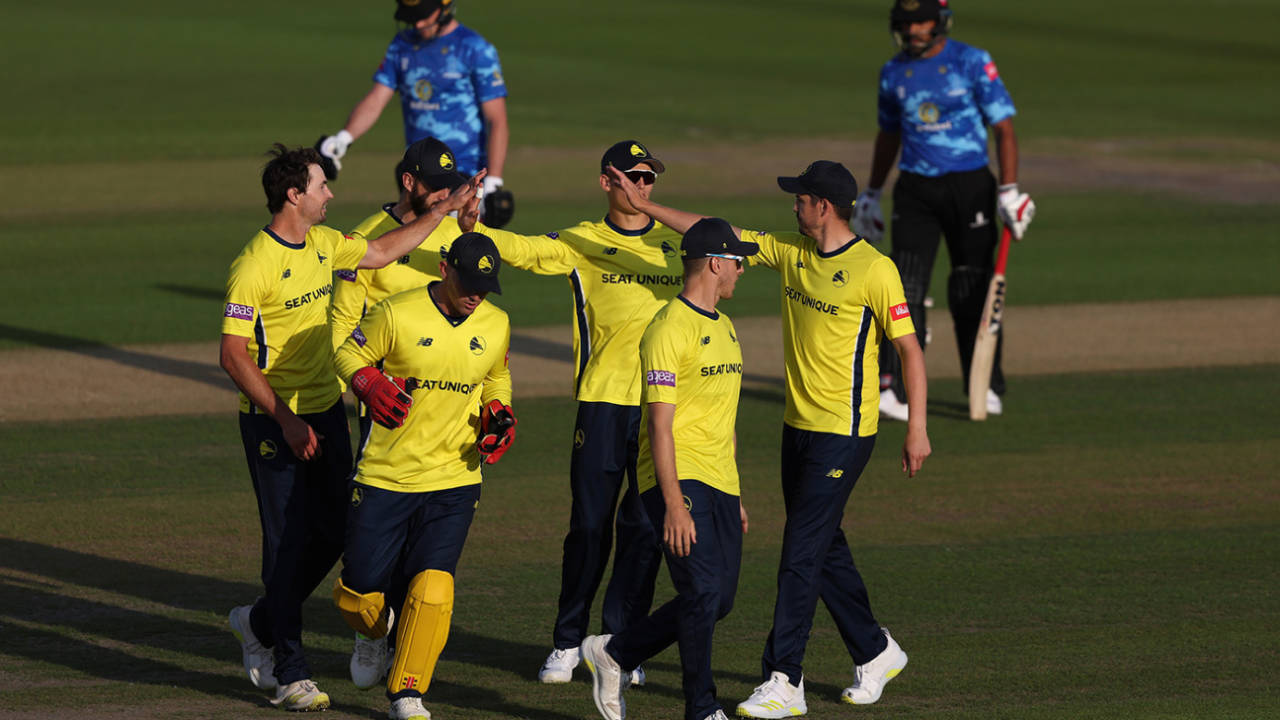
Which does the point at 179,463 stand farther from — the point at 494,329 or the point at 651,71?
the point at 651,71

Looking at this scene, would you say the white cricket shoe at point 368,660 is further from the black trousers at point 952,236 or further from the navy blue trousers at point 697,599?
the black trousers at point 952,236

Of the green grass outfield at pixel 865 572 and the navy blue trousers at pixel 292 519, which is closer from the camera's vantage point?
the navy blue trousers at pixel 292 519

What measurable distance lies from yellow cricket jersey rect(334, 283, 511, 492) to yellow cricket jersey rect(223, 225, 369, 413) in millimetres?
558

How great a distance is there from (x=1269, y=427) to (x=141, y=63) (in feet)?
101

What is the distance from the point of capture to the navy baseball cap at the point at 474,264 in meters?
6.75

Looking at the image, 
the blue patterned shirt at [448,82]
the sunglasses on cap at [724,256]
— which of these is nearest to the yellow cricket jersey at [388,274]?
the sunglasses on cap at [724,256]

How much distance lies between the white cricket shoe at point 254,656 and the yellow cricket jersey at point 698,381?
186 centimetres

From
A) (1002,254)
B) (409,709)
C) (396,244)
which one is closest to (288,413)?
(396,244)

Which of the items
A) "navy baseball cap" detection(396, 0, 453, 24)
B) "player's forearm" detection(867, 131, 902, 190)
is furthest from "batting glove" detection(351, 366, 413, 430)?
"player's forearm" detection(867, 131, 902, 190)

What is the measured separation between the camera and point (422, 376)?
6871mm

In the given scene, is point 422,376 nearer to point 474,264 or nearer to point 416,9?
→ point 474,264

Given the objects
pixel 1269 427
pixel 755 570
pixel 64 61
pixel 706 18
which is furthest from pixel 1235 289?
pixel 706 18

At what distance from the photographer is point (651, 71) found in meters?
41.0

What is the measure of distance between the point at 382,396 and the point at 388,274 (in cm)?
201
